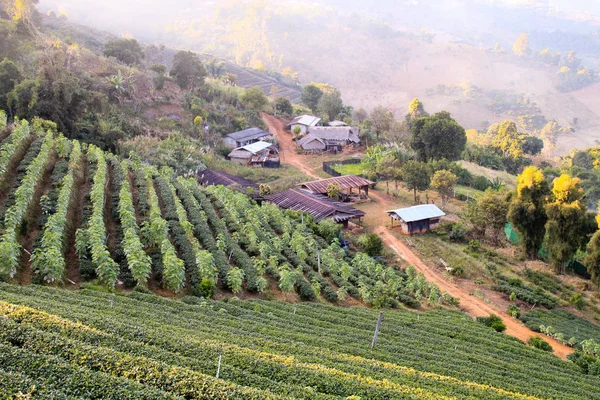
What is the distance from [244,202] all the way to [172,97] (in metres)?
42.5

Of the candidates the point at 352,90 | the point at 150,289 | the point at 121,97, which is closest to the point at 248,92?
the point at 121,97

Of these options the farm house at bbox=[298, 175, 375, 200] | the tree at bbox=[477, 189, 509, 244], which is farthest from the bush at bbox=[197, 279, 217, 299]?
the farm house at bbox=[298, 175, 375, 200]

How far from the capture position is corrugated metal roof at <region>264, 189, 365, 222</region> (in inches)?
1679

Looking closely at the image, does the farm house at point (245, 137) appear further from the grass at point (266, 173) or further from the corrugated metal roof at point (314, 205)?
the corrugated metal roof at point (314, 205)

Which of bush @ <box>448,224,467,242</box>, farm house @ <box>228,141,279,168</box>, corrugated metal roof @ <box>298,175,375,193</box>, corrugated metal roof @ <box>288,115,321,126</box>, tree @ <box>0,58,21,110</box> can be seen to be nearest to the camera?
bush @ <box>448,224,467,242</box>

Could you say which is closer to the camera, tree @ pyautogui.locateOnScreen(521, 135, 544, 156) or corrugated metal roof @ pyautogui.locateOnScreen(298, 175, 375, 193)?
corrugated metal roof @ pyautogui.locateOnScreen(298, 175, 375, 193)

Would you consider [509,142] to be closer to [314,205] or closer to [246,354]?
[314,205]

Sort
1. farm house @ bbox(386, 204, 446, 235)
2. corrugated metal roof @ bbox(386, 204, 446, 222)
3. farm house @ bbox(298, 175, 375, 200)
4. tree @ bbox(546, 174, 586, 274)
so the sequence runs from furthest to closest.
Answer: farm house @ bbox(298, 175, 375, 200) < farm house @ bbox(386, 204, 446, 235) < corrugated metal roof @ bbox(386, 204, 446, 222) < tree @ bbox(546, 174, 586, 274)

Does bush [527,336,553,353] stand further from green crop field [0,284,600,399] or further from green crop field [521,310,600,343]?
green crop field [521,310,600,343]

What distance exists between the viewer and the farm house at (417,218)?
4175 centimetres

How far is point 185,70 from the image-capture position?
265ft

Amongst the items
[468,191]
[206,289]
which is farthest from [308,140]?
[206,289]

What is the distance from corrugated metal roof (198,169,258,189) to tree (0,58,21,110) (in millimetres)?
20010

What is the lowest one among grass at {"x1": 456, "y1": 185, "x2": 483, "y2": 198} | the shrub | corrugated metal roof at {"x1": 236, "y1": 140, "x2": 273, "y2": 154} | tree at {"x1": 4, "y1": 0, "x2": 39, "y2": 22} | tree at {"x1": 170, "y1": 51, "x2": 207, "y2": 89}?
the shrub
